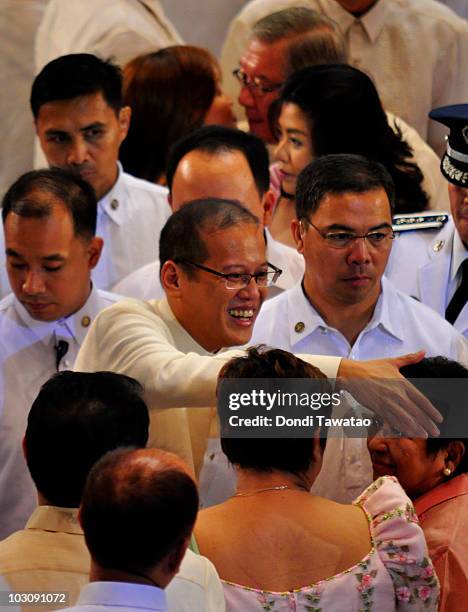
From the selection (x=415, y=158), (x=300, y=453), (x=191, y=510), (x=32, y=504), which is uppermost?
(x=191, y=510)

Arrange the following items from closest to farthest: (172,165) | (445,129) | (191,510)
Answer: (191,510) → (172,165) → (445,129)

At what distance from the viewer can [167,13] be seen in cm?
615

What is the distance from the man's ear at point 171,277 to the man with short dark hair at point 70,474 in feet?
1.60

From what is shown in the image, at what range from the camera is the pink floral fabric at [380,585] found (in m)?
2.64

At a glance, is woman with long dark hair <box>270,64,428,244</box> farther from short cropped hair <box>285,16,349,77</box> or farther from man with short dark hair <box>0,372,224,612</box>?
man with short dark hair <box>0,372,224,612</box>

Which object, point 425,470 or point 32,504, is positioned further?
point 32,504

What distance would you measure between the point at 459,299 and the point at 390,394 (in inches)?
43.5

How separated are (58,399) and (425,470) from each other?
739mm

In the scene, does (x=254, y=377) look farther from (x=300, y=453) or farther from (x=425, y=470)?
(x=425, y=470)

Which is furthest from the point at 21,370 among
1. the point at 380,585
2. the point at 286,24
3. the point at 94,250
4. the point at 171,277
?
the point at 286,24

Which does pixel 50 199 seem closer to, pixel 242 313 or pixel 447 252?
pixel 242 313

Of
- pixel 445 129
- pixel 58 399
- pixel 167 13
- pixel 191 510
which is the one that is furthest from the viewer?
pixel 167 13

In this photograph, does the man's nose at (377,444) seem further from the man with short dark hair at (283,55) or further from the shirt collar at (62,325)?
the man with short dark hair at (283,55)

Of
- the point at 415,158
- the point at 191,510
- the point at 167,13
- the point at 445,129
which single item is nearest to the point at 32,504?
the point at 191,510
